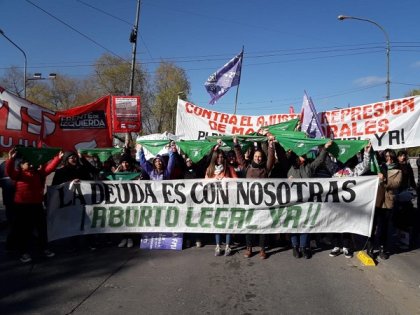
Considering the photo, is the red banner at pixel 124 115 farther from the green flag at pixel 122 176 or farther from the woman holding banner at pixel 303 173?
the woman holding banner at pixel 303 173

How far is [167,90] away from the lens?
154ft

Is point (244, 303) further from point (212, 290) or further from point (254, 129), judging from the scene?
point (254, 129)

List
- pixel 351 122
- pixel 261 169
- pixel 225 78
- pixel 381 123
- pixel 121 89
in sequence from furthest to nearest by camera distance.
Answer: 1. pixel 121 89
2. pixel 225 78
3. pixel 351 122
4. pixel 381 123
5. pixel 261 169

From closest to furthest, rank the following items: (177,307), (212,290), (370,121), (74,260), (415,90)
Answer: (177,307) → (212,290) → (74,260) → (370,121) → (415,90)

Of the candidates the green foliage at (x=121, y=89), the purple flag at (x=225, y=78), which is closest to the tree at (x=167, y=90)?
the green foliage at (x=121, y=89)

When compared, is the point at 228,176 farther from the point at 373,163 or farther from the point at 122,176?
the point at 373,163

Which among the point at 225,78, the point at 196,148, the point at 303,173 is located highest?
the point at 225,78

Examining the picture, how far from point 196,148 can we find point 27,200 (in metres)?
3.25

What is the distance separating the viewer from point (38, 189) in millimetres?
5969

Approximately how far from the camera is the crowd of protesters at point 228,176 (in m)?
5.93

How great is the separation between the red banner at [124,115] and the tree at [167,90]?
38878 millimetres

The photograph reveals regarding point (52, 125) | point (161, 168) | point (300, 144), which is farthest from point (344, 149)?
point (52, 125)

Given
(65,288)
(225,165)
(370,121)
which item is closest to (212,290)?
(65,288)

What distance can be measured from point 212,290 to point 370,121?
4.73 metres
